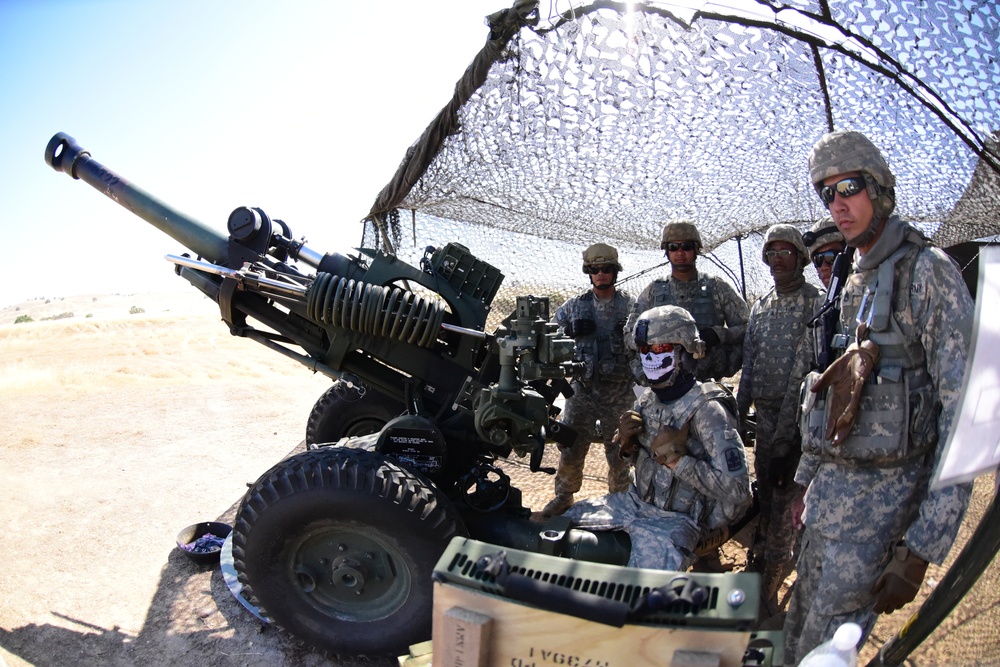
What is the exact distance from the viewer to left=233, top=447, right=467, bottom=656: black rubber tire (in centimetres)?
305

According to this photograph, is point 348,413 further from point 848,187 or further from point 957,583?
point 957,583

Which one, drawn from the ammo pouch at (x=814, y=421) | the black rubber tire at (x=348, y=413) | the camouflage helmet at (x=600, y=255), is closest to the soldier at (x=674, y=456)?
the ammo pouch at (x=814, y=421)

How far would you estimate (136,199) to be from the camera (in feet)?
14.6

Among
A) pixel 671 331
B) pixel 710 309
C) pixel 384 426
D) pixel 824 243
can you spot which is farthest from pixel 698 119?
pixel 384 426

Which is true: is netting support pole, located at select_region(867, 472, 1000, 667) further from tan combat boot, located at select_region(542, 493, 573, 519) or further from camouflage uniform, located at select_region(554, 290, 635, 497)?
tan combat boot, located at select_region(542, 493, 573, 519)

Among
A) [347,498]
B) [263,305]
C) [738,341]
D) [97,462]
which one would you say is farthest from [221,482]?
[738,341]

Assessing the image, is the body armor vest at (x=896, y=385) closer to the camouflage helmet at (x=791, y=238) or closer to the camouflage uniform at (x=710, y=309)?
the camouflage helmet at (x=791, y=238)

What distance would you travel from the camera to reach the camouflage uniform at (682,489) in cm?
288

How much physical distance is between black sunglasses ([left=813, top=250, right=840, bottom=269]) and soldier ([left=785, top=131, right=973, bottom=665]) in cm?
117

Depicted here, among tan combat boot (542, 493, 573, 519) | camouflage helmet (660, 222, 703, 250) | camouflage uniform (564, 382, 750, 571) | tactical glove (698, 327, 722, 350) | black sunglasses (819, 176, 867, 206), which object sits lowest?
tan combat boot (542, 493, 573, 519)

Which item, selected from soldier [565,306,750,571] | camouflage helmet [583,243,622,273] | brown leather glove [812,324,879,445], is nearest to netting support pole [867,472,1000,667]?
brown leather glove [812,324,879,445]

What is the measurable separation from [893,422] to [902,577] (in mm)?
519

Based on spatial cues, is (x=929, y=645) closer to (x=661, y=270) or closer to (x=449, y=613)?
(x=449, y=613)

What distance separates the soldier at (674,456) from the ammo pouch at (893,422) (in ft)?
1.78
